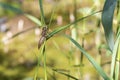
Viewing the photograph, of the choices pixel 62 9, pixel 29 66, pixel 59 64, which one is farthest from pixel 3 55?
pixel 62 9

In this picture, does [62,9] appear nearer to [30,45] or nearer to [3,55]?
[30,45]

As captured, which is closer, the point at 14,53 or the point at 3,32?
the point at 14,53

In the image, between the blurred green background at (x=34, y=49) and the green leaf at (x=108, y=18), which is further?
the blurred green background at (x=34, y=49)

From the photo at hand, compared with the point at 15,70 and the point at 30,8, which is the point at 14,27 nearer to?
the point at 30,8

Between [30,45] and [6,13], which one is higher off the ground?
[6,13]

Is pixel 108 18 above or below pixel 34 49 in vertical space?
below

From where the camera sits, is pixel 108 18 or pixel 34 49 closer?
pixel 108 18

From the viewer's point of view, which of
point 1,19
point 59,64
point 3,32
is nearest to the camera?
point 59,64

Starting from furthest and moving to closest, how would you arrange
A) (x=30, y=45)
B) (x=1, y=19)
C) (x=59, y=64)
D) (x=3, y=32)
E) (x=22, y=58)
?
(x=1, y=19)
(x=3, y=32)
(x=30, y=45)
(x=22, y=58)
(x=59, y=64)

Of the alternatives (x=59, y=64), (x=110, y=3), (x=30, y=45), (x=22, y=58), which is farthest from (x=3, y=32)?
(x=110, y=3)

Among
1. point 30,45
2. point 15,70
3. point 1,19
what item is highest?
point 1,19

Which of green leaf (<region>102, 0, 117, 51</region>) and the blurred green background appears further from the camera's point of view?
the blurred green background
